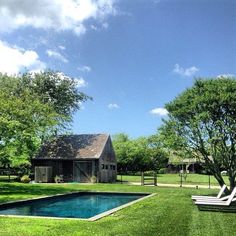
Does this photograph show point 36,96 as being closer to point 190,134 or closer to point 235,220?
point 190,134

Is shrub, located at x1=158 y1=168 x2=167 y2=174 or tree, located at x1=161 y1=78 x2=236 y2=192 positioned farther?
shrub, located at x1=158 y1=168 x2=167 y2=174

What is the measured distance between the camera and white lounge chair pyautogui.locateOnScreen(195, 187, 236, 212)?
1455 centimetres

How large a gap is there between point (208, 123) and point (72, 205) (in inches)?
328

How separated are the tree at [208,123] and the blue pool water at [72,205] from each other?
186 inches

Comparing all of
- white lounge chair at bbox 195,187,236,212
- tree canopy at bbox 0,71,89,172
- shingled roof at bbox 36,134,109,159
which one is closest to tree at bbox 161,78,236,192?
white lounge chair at bbox 195,187,236,212

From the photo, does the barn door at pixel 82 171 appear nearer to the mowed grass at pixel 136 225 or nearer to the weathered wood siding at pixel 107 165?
the weathered wood siding at pixel 107 165

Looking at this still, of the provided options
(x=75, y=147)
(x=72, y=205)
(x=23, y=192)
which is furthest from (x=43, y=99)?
(x=72, y=205)

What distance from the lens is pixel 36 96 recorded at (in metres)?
43.7

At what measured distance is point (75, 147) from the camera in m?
40.7

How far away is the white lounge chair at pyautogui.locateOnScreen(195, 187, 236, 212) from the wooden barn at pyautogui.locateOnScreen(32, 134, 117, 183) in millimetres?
22647

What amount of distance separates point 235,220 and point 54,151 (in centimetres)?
2981

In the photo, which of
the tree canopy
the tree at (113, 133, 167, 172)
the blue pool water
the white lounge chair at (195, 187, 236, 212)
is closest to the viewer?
the white lounge chair at (195, 187, 236, 212)


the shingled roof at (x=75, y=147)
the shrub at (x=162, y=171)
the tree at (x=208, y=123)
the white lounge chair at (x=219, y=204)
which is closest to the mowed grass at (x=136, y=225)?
the white lounge chair at (x=219, y=204)

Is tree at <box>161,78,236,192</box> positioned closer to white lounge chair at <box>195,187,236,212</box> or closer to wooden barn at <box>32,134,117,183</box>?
white lounge chair at <box>195,187,236,212</box>
